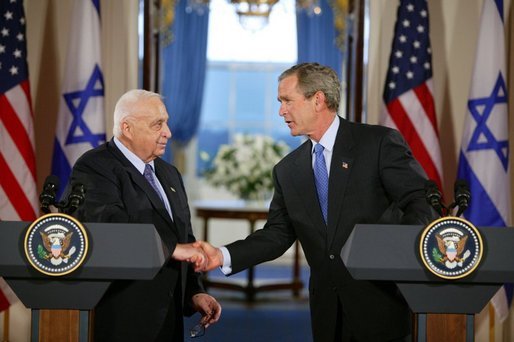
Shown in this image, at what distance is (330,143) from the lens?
3035 millimetres

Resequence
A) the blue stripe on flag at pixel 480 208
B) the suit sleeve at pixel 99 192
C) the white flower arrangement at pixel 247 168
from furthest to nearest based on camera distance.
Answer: the white flower arrangement at pixel 247 168 < the blue stripe on flag at pixel 480 208 < the suit sleeve at pixel 99 192

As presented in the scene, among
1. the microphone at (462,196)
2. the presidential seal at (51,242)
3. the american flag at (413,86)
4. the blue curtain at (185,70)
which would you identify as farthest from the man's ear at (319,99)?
the blue curtain at (185,70)

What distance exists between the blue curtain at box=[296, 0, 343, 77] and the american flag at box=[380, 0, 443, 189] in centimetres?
516

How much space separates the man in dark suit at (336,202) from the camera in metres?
2.83

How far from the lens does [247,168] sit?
829 cm

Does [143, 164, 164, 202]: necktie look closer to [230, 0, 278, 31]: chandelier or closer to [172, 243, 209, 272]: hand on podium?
[172, 243, 209, 272]: hand on podium

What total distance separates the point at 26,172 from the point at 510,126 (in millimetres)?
3338

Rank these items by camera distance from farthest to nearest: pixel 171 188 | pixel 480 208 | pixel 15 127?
pixel 15 127
pixel 480 208
pixel 171 188

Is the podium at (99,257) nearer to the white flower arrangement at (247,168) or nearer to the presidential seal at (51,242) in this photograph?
the presidential seal at (51,242)

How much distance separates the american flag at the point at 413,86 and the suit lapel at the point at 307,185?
75.7 inches

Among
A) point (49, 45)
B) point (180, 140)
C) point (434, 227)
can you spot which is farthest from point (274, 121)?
point (434, 227)

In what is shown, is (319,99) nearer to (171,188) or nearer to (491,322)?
(171,188)

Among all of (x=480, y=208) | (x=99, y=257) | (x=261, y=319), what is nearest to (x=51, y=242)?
(x=99, y=257)

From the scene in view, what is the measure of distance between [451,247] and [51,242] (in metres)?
1.23
